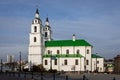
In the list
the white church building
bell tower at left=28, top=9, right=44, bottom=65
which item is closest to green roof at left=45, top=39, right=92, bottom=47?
the white church building

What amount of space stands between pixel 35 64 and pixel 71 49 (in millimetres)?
13777

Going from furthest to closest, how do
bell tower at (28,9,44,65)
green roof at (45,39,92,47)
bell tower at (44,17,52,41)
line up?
1. bell tower at (44,17,52,41)
2. green roof at (45,39,92,47)
3. bell tower at (28,9,44,65)

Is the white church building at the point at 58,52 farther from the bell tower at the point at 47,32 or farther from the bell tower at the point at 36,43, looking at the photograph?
the bell tower at the point at 47,32

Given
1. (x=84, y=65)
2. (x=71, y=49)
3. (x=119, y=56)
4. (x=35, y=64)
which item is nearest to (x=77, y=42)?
(x=71, y=49)

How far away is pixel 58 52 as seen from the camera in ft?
342

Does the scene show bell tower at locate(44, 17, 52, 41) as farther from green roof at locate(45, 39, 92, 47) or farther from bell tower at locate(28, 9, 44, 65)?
bell tower at locate(28, 9, 44, 65)

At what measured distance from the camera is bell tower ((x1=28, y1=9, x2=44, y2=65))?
9719cm

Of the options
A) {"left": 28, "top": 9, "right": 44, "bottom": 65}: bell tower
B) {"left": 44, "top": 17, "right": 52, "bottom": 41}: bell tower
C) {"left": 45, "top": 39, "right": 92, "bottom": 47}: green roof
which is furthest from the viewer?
{"left": 44, "top": 17, "right": 52, "bottom": 41}: bell tower

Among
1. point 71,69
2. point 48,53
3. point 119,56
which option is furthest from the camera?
point 119,56

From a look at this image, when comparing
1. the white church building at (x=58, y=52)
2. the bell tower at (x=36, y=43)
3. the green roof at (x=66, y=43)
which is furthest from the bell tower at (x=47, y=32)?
the bell tower at (x=36, y=43)

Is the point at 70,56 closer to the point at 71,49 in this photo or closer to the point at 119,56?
the point at 71,49

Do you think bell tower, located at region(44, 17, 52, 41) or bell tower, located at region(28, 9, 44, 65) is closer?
bell tower, located at region(28, 9, 44, 65)

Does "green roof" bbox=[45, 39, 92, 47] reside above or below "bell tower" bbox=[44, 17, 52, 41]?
below

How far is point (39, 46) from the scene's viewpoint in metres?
97.5
